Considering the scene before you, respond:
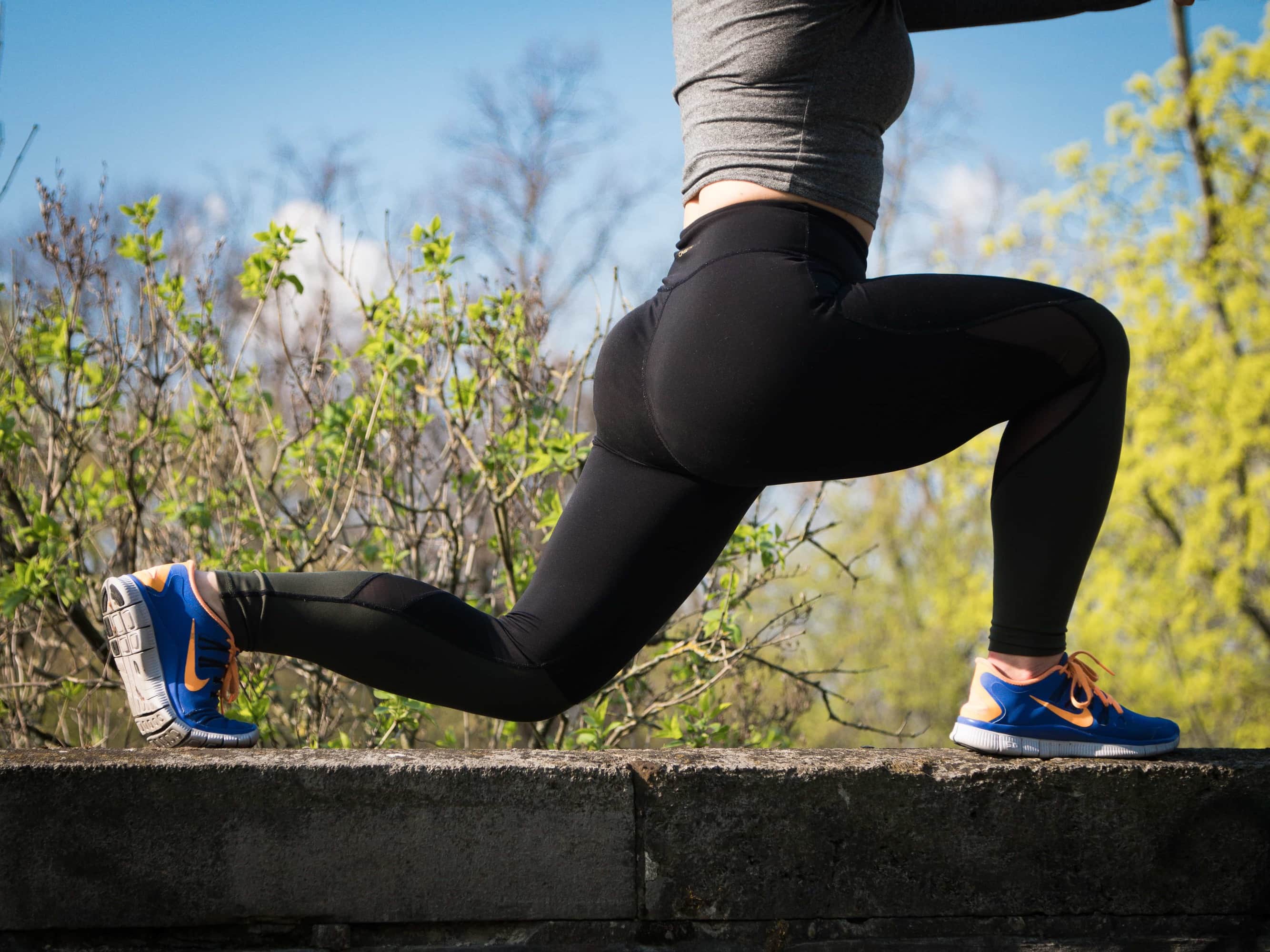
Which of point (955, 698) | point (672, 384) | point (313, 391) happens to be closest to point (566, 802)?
point (672, 384)

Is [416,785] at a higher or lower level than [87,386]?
lower

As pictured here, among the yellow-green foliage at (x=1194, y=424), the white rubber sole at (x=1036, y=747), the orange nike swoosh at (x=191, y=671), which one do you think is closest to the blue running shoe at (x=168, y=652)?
the orange nike swoosh at (x=191, y=671)

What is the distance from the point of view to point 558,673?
1745mm

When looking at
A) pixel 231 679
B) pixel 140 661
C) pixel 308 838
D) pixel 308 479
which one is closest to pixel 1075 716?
pixel 308 838

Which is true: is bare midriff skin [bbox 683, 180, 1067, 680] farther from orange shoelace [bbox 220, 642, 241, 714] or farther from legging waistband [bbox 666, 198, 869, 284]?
orange shoelace [bbox 220, 642, 241, 714]

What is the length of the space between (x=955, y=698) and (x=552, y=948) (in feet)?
48.6

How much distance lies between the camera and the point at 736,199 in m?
1.59

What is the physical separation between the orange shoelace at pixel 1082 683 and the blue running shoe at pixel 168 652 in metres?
1.30

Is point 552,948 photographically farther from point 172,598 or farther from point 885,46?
point 885,46

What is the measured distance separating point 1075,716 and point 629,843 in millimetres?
740

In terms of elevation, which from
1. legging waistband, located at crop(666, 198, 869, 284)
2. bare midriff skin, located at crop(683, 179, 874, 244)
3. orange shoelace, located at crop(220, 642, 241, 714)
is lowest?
orange shoelace, located at crop(220, 642, 241, 714)

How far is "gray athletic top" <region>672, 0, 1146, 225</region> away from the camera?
5.09ft

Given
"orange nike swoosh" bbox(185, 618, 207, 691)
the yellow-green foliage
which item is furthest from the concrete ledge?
the yellow-green foliage

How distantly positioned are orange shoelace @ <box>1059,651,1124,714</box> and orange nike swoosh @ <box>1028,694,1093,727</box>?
11 mm
